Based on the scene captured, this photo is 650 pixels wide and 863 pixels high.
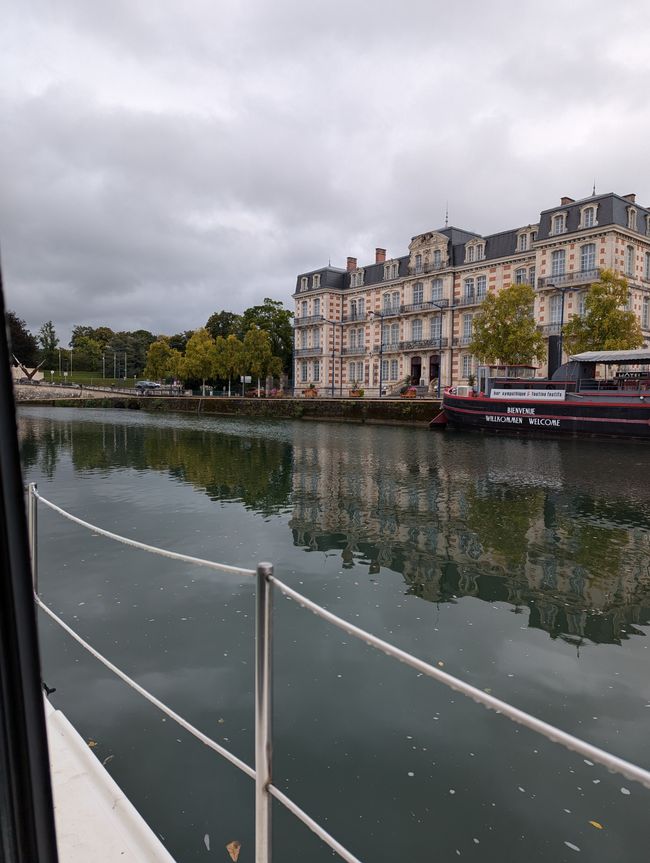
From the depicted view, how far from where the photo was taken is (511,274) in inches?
1502

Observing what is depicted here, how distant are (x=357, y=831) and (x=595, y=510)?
900 cm

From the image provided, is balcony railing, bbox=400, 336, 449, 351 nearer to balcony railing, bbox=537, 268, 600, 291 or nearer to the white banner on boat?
balcony railing, bbox=537, 268, 600, 291

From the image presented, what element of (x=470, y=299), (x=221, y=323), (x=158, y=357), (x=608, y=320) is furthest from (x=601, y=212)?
(x=158, y=357)

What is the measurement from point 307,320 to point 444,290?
47.3 ft

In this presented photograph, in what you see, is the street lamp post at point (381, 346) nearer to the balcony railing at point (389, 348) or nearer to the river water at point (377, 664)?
the balcony railing at point (389, 348)

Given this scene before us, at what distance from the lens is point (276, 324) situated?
5778cm

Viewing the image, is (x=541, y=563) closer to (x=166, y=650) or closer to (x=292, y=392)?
(x=166, y=650)

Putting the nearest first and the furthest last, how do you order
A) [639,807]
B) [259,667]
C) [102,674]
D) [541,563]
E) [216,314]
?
1. [259,667]
2. [639,807]
3. [102,674]
4. [541,563]
5. [216,314]

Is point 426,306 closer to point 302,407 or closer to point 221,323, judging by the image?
point 302,407

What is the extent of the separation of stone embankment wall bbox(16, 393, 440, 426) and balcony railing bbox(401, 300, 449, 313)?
9712mm

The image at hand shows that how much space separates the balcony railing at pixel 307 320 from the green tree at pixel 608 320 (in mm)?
26235

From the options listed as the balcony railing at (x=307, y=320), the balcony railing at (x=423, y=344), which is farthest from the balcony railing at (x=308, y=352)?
the balcony railing at (x=423, y=344)

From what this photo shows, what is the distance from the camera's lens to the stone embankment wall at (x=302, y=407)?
1326 inches

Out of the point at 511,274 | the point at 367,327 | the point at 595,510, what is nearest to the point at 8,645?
the point at 595,510
